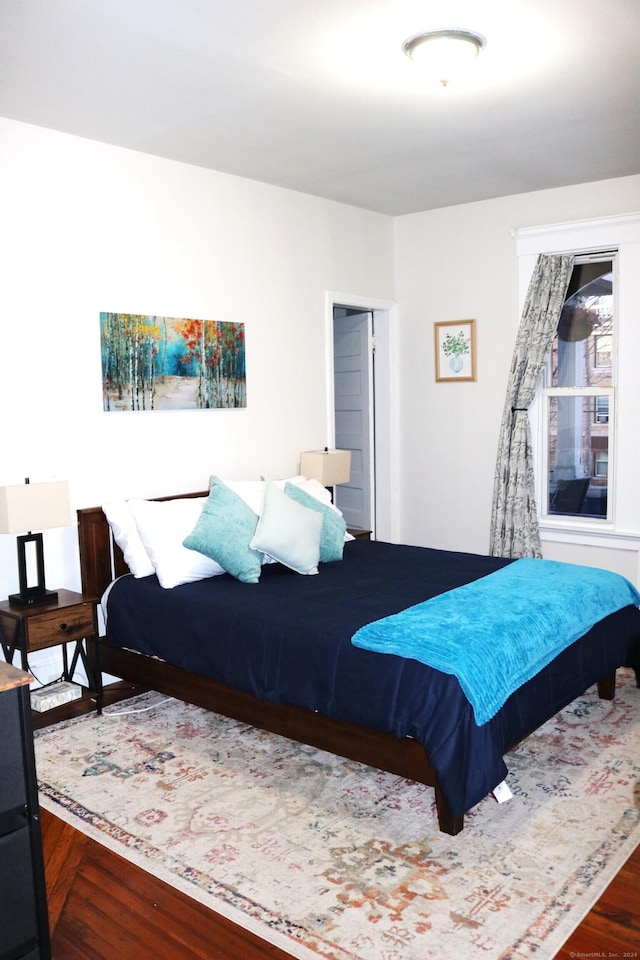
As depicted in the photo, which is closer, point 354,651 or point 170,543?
point 354,651

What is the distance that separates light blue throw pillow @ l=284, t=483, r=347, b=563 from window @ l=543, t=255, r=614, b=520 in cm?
187

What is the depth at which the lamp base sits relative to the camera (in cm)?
366

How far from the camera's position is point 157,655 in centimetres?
371

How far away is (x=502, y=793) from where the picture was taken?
9.60ft

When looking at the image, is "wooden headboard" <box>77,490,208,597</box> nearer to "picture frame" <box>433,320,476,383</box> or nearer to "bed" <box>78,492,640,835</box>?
"bed" <box>78,492,640,835</box>

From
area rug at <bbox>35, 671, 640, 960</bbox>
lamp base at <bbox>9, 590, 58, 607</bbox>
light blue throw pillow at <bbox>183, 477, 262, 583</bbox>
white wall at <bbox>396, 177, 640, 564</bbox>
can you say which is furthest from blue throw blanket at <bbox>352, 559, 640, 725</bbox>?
white wall at <bbox>396, 177, 640, 564</bbox>

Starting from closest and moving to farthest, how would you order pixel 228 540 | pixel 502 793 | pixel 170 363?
pixel 502 793, pixel 228 540, pixel 170 363

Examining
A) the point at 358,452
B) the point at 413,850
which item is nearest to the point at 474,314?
the point at 358,452

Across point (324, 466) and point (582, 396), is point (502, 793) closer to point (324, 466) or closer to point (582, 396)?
point (324, 466)

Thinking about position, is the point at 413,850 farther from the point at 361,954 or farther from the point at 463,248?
the point at 463,248

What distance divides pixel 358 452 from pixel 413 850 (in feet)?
12.9

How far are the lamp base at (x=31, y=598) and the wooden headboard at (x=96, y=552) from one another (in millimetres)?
350

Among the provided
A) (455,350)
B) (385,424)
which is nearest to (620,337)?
(455,350)

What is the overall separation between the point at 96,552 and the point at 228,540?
0.74m
